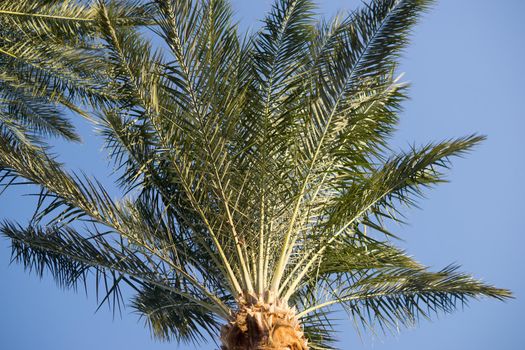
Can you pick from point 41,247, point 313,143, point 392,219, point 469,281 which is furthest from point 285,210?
point 41,247

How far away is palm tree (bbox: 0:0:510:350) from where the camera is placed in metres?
6.27

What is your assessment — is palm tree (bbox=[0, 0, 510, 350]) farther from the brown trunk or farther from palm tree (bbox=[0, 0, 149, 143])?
palm tree (bbox=[0, 0, 149, 143])

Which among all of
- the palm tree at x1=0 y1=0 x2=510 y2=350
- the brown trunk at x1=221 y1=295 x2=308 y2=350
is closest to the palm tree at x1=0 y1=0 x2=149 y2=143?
the palm tree at x1=0 y1=0 x2=510 y2=350

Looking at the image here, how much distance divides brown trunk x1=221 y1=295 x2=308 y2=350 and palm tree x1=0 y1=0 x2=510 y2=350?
1 centimetres

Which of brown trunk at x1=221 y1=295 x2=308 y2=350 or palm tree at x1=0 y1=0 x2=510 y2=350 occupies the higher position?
palm tree at x1=0 y1=0 x2=510 y2=350

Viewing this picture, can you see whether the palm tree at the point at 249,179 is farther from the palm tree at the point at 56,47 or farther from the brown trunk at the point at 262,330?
the palm tree at the point at 56,47

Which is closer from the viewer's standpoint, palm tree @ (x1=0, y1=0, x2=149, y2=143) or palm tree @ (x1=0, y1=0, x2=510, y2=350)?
palm tree @ (x1=0, y1=0, x2=510, y2=350)

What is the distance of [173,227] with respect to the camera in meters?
7.48

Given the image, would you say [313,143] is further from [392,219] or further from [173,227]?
[173,227]

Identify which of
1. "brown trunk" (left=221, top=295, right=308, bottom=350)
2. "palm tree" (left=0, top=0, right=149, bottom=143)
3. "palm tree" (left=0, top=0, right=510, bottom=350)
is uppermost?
"palm tree" (left=0, top=0, right=149, bottom=143)

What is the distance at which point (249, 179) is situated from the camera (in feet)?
22.7

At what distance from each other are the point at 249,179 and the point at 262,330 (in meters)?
1.75

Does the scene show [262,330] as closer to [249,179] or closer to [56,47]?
[249,179]

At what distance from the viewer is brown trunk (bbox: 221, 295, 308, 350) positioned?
5809mm
